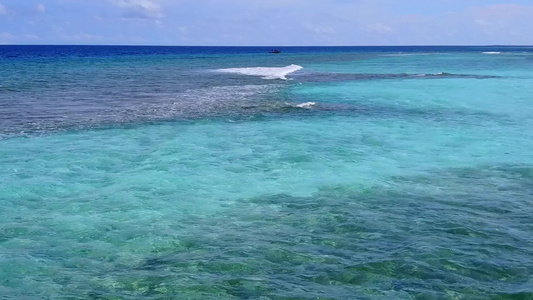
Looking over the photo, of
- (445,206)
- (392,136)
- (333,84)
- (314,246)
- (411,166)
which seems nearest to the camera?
(314,246)

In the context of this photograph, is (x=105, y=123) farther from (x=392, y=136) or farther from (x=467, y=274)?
(x=467, y=274)

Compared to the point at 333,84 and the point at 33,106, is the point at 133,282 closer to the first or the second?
the point at 33,106

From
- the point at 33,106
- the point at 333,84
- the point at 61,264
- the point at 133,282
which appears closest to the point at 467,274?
the point at 133,282

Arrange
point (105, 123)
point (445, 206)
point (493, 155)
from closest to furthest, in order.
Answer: point (445, 206) < point (493, 155) < point (105, 123)

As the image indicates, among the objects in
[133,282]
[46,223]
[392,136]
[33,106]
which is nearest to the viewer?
[133,282]

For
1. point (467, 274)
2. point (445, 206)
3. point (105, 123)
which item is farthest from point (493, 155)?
point (105, 123)

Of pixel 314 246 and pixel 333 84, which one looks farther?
pixel 333 84
